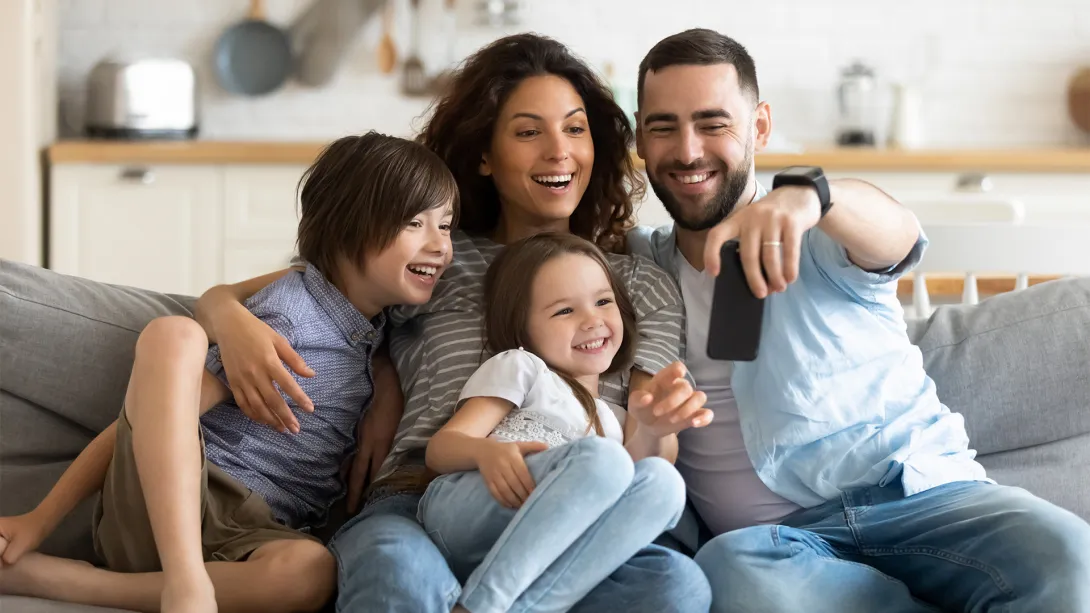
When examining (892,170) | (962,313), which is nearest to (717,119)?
(962,313)

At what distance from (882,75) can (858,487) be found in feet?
10.7

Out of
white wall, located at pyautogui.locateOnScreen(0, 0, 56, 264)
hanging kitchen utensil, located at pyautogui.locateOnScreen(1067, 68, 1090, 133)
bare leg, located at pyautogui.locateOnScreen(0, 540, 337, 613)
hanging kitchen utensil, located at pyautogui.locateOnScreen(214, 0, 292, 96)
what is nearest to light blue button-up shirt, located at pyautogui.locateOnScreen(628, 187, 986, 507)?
bare leg, located at pyautogui.locateOnScreen(0, 540, 337, 613)

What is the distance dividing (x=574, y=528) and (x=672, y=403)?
196mm

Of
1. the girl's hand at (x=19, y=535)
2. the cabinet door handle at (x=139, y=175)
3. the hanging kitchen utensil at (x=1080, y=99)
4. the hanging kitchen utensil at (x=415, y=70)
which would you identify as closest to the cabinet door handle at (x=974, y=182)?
the hanging kitchen utensil at (x=1080, y=99)

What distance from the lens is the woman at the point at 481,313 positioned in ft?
4.95

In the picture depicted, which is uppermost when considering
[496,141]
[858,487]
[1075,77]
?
[1075,77]

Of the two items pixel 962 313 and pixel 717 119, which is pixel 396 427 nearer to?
pixel 717 119

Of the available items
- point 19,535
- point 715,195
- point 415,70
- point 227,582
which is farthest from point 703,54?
point 415,70

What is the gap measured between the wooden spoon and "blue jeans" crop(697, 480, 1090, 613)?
3174 millimetres

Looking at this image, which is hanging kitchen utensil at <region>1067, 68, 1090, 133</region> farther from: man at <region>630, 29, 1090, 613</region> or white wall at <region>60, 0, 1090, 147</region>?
man at <region>630, 29, 1090, 613</region>

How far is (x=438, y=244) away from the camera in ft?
6.14

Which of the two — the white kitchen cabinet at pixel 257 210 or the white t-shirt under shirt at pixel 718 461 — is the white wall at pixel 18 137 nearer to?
the white kitchen cabinet at pixel 257 210

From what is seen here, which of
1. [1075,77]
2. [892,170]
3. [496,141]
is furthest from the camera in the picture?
[1075,77]

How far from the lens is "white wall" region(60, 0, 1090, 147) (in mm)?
4438
